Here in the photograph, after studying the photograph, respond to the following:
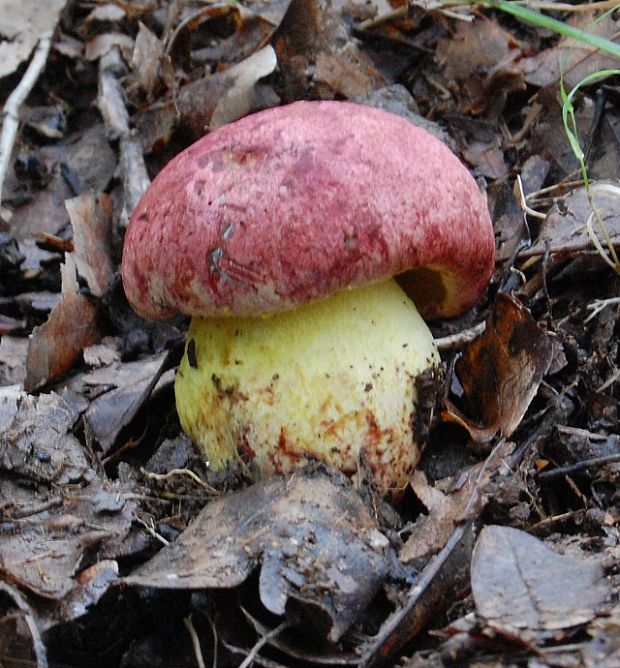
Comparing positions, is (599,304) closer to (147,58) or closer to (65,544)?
(65,544)

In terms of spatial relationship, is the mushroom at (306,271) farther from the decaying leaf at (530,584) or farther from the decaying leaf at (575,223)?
the decaying leaf at (530,584)

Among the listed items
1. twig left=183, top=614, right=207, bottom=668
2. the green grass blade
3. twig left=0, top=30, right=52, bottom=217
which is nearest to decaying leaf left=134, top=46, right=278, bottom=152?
twig left=0, top=30, right=52, bottom=217

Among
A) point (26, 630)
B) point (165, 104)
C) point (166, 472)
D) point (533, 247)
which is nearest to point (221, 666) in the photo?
point (26, 630)

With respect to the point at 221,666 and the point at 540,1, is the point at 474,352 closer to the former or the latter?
the point at 221,666

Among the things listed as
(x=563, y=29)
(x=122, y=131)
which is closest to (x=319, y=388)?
(x=563, y=29)

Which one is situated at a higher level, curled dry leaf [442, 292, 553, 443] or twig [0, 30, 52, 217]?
twig [0, 30, 52, 217]

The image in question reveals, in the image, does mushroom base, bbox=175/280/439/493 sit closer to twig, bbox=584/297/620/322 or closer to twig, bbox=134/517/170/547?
twig, bbox=134/517/170/547
